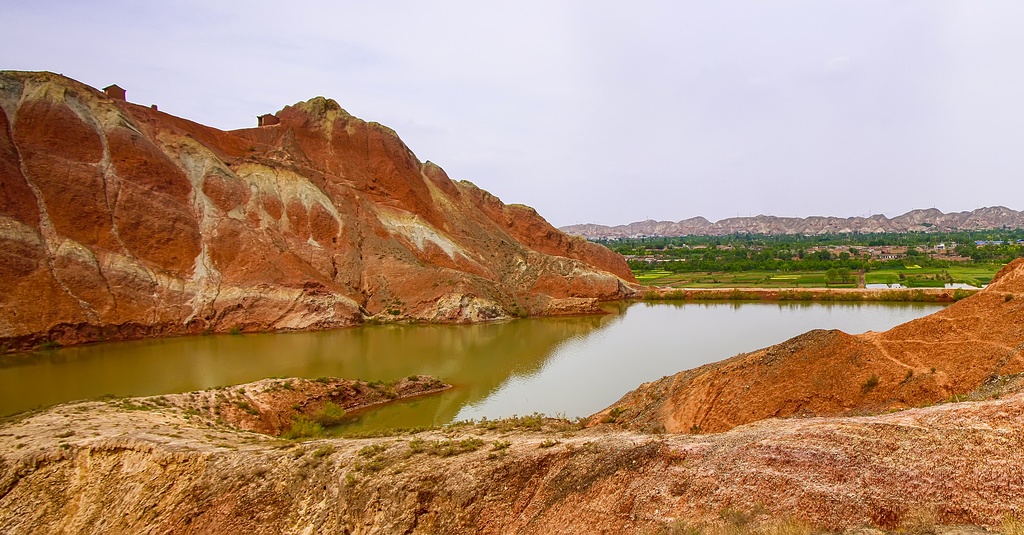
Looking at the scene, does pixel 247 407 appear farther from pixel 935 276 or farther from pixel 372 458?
pixel 935 276

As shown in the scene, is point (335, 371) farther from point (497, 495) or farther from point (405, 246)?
point (405, 246)

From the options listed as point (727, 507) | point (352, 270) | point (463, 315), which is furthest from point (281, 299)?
point (727, 507)

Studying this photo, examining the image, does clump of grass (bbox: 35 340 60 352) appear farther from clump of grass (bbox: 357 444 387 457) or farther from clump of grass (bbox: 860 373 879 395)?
clump of grass (bbox: 860 373 879 395)

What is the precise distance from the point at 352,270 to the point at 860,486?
43159mm

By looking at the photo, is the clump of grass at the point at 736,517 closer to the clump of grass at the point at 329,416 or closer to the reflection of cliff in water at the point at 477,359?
the reflection of cliff in water at the point at 477,359

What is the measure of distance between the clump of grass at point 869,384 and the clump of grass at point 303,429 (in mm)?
14963

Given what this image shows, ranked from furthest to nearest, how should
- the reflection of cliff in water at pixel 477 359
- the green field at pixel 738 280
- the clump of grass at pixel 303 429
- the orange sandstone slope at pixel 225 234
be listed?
the green field at pixel 738 280 < the orange sandstone slope at pixel 225 234 < the reflection of cliff in water at pixel 477 359 < the clump of grass at pixel 303 429

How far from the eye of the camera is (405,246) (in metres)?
49.9

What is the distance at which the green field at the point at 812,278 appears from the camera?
185 ft

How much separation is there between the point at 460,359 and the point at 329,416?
1033 centimetres

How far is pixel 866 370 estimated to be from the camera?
39.9 ft

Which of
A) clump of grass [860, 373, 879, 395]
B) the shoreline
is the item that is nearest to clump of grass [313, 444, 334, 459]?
clump of grass [860, 373, 879, 395]

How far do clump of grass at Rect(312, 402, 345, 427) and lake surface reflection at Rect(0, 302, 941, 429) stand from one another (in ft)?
2.60

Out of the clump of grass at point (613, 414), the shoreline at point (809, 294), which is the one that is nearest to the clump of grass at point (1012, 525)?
the clump of grass at point (613, 414)
